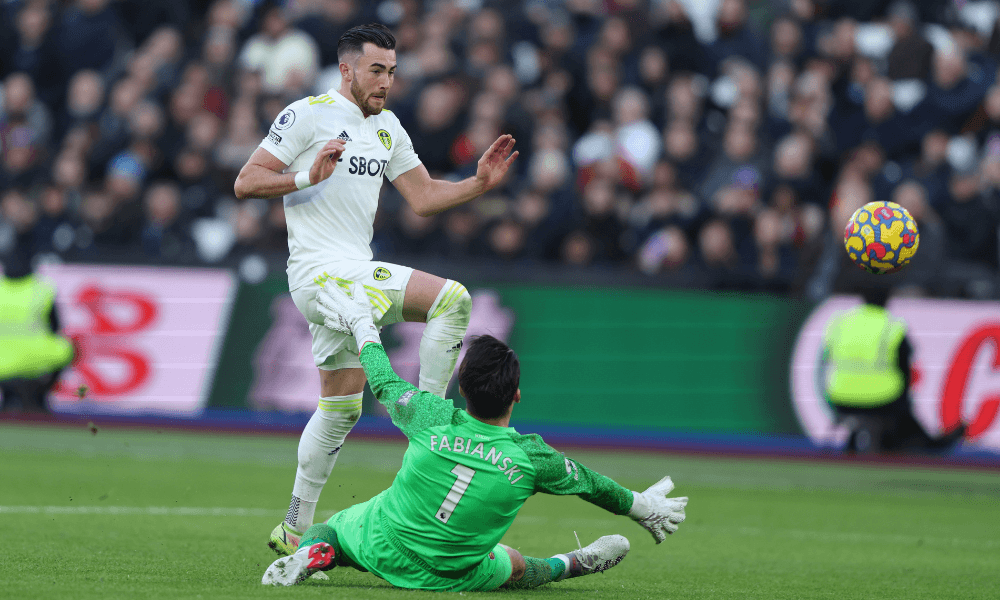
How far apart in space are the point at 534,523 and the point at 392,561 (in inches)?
146

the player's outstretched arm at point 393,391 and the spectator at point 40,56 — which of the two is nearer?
the player's outstretched arm at point 393,391

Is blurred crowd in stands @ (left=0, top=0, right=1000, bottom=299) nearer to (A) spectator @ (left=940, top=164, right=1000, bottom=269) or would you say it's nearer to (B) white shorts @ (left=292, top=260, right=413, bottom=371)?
(A) spectator @ (left=940, top=164, right=1000, bottom=269)

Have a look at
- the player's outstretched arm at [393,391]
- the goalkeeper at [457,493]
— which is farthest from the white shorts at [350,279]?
the goalkeeper at [457,493]

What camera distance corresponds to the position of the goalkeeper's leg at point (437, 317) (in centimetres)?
671

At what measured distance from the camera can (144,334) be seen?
599 inches

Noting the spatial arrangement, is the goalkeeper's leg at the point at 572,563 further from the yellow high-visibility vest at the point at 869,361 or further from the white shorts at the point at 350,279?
the yellow high-visibility vest at the point at 869,361

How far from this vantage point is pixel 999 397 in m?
13.7

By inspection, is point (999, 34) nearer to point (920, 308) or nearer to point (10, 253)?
point (920, 308)

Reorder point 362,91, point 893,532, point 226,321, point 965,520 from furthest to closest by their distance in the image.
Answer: point 226,321 → point 965,520 → point 893,532 → point 362,91

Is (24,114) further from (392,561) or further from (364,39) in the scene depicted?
(392,561)

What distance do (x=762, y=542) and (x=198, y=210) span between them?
9758mm

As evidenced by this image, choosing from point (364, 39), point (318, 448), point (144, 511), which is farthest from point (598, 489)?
point (144, 511)

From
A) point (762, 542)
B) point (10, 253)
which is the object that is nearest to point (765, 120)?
point (762, 542)

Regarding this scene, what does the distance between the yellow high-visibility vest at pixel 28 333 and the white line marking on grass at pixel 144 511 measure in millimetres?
6520
